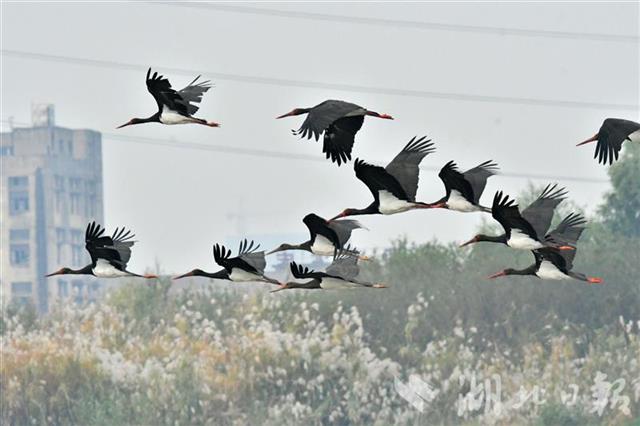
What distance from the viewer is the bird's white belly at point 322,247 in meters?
26.5

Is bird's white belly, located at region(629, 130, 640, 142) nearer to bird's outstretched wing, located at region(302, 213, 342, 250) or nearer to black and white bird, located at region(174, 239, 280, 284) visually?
bird's outstretched wing, located at region(302, 213, 342, 250)

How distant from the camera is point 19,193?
108 metres

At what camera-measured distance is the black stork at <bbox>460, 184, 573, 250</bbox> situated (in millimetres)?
23188

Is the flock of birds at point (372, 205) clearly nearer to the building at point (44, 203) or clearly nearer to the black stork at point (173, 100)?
the black stork at point (173, 100)

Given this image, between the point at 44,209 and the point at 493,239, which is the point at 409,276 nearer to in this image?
the point at 493,239

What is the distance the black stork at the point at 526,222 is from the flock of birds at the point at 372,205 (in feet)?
0.04

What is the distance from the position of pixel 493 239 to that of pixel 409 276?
125ft

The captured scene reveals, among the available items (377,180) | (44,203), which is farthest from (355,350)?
(44,203)

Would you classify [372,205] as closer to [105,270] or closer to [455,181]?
[455,181]

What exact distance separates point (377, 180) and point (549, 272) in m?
2.83

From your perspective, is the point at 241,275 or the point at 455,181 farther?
the point at 241,275

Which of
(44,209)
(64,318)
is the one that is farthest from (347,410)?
(44,209)

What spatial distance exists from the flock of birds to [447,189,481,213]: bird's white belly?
1 centimetres

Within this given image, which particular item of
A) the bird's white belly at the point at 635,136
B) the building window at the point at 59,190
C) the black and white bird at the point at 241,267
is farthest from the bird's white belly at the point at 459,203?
the building window at the point at 59,190
